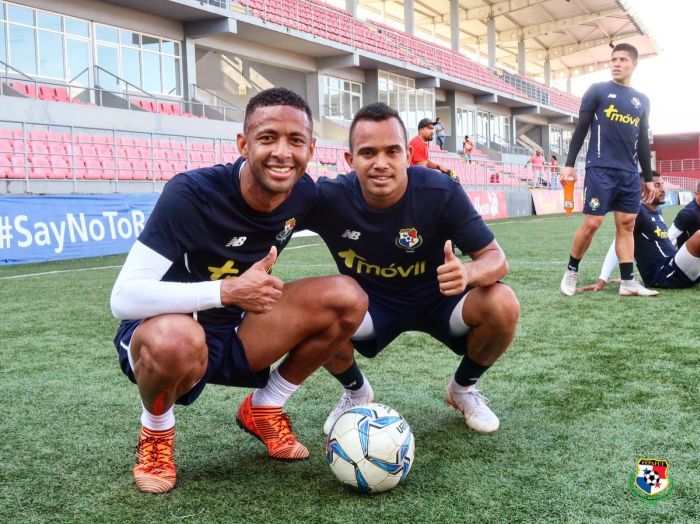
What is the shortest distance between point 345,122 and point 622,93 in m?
21.6

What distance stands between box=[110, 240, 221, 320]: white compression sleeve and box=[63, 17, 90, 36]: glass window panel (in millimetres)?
17852

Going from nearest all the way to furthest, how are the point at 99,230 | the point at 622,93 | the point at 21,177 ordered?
the point at 622,93 < the point at 99,230 < the point at 21,177

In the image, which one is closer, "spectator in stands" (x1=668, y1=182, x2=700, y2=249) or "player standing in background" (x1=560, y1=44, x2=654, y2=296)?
"player standing in background" (x1=560, y1=44, x2=654, y2=296)

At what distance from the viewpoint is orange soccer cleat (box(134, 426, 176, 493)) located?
2285 millimetres

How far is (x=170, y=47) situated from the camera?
810 inches

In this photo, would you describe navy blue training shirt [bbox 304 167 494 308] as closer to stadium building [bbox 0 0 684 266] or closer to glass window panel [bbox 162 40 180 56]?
stadium building [bbox 0 0 684 266]

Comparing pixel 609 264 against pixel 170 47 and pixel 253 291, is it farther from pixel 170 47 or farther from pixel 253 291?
pixel 170 47

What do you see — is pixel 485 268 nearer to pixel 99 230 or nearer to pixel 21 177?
pixel 99 230

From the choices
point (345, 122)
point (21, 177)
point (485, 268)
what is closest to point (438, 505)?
point (485, 268)

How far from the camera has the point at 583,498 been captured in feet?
6.83

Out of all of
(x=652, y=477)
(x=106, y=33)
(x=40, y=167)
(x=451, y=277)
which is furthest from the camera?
(x=106, y=33)

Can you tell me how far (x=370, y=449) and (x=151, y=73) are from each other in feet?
64.9

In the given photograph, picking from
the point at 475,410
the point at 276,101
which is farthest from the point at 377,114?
the point at 475,410

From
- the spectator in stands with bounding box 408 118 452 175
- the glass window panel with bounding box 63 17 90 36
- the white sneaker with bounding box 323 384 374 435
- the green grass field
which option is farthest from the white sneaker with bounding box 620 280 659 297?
the glass window panel with bounding box 63 17 90 36
